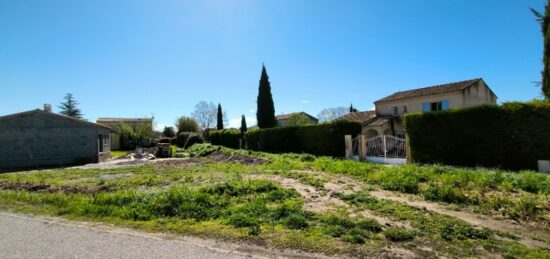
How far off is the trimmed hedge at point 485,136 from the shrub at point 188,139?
129 feet

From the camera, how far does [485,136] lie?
14.1 m

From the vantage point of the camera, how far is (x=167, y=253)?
483 centimetres

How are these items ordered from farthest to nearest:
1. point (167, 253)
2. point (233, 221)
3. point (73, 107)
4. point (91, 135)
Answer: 1. point (73, 107)
2. point (91, 135)
3. point (233, 221)
4. point (167, 253)

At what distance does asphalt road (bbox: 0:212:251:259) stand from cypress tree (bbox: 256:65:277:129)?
37.1 meters

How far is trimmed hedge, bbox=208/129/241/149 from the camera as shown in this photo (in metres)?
41.8

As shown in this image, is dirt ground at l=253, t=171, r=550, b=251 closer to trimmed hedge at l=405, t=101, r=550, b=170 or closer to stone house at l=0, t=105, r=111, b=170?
trimmed hedge at l=405, t=101, r=550, b=170

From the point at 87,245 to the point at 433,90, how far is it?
35.3 metres

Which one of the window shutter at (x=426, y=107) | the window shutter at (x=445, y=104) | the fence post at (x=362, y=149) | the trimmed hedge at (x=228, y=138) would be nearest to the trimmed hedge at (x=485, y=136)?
the fence post at (x=362, y=149)

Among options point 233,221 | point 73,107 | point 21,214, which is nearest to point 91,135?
point 21,214

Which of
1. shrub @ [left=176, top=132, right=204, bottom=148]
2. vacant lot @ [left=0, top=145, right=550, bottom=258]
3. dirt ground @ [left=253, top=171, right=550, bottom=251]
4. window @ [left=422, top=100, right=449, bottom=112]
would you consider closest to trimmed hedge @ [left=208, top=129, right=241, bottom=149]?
shrub @ [left=176, top=132, right=204, bottom=148]

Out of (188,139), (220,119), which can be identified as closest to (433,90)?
(188,139)

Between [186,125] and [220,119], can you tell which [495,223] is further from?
[220,119]

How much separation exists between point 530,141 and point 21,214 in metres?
18.4

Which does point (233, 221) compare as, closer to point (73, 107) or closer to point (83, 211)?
point (83, 211)
